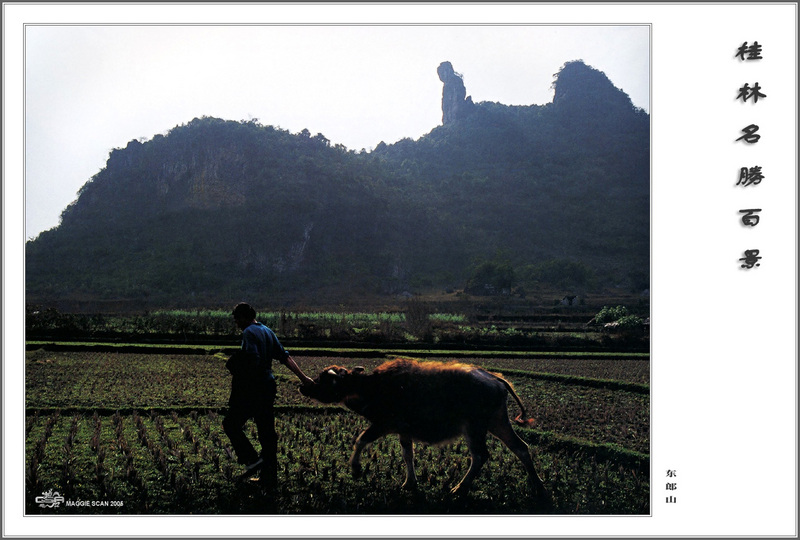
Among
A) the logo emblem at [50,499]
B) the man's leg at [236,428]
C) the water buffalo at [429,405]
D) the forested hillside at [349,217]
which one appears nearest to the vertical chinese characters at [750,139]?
the water buffalo at [429,405]

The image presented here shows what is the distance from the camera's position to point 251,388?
486 cm

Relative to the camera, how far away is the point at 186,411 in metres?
8.82

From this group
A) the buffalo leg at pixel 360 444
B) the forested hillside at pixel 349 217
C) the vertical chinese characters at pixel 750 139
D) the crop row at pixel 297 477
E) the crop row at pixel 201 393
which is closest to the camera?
the buffalo leg at pixel 360 444

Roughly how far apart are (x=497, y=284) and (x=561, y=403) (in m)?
29.5

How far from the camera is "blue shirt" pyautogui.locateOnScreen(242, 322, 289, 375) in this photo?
481 centimetres

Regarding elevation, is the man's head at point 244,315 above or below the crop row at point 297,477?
above

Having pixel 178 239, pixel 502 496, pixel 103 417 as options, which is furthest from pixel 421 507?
pixel 178 239

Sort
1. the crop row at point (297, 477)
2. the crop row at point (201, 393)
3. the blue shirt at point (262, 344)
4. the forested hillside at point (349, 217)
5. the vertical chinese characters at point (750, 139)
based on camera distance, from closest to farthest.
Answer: the blue shirt at point (262, 344) < the crop row at point (297, 477) < the vertical chinese characters at point (750, 139) < the crop row at point (201, 393) < the forested hillside at point (349, 217)

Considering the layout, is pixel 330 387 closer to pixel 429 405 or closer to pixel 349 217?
pixel 429 405

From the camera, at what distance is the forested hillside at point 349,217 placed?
47.4m

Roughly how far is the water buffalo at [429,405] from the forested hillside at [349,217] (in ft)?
113

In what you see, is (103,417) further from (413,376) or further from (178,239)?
(178,239)

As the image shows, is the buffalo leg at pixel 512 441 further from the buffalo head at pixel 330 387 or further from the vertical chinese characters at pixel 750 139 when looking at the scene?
the vertical chinese characters at pixel 750 139

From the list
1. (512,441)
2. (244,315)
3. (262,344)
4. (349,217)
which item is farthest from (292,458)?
(349,217)
